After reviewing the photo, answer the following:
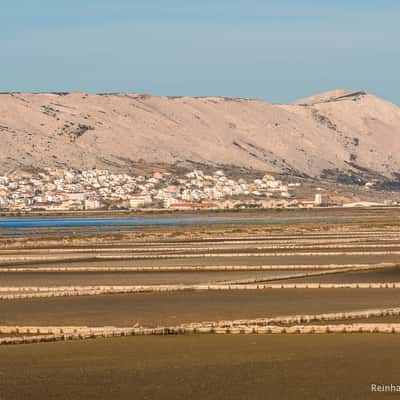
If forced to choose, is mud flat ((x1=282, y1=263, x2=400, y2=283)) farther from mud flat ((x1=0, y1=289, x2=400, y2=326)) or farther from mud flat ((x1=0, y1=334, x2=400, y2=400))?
mud flat ((x1=0, y1=334, x2=400, y2=400))

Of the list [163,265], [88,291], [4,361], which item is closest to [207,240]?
[163,265]

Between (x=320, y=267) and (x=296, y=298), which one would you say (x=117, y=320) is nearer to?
(x=296, y=298)

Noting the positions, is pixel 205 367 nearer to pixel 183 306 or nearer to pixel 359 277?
pixel 183 306

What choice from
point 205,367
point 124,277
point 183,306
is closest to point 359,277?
point 124,277

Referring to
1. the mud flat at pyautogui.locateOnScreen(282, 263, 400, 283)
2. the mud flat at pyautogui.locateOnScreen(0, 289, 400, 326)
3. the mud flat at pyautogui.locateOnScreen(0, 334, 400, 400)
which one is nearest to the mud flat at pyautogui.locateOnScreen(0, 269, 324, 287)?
the mud flat at pyautogui.locateOnScreen(282, 263, 400, 283)

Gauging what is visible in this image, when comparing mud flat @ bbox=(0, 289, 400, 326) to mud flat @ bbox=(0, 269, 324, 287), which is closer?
mud flat @ bbox=(0, 289, 400, 326)
